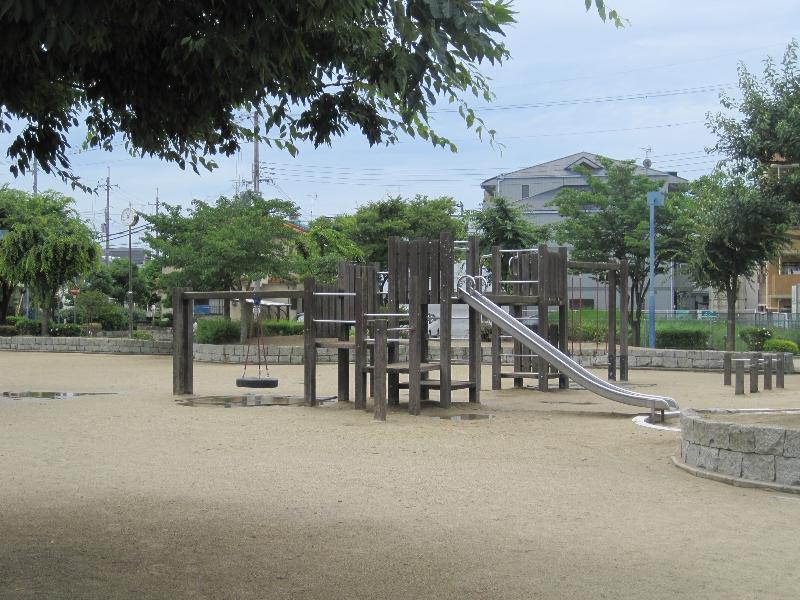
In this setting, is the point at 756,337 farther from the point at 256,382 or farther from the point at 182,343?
the point at 182,343

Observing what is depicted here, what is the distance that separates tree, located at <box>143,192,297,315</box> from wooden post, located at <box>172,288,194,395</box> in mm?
13567

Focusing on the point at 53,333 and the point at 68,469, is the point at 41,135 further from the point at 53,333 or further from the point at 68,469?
the point at 53,333

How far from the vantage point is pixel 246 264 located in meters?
31.8

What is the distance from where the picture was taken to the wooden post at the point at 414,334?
14.5 meters

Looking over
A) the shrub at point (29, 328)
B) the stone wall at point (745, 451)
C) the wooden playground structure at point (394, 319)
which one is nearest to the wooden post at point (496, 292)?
the wooden playground structure at point (394, 319)

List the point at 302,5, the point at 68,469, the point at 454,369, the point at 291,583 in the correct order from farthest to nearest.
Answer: the point at 454,369, the point at 68,469, the point at 291,583, the point at 302,5

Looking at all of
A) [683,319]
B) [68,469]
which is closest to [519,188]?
[683,319]

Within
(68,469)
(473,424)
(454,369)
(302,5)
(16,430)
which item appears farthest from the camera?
(454,369)

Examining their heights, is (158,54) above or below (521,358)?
above

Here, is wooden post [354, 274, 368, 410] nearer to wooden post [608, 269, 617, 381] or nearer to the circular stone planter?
the circular stone planter

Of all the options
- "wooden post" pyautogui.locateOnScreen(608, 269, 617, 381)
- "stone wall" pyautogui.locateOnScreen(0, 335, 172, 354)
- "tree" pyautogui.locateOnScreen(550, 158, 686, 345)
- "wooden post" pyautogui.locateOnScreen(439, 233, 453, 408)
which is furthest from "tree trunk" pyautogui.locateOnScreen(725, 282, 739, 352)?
"stone wall" pyautogui.locateOnScreen(0, 335, 172, 354)

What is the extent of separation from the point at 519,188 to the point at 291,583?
224 feet

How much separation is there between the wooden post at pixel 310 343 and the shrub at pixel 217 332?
50.5ft

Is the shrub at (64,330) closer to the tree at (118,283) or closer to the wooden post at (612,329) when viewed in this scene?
the tree at (118,283)
